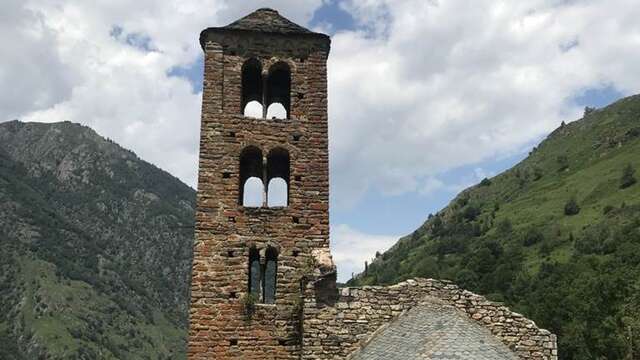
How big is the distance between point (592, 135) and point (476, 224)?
178 feet

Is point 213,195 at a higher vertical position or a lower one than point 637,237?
lower

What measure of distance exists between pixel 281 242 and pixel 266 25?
5502 millimetres

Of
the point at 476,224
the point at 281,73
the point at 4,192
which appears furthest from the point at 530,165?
the point at 281,73

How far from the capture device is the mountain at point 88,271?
132250 millimetres

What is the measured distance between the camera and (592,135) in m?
169

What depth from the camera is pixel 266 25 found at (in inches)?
701

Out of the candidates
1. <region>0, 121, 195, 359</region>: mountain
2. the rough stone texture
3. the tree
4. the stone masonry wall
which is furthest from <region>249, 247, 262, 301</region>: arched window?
<region>0, 121, 195, 359</region>: mountain

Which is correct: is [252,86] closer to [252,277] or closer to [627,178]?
[252,277]

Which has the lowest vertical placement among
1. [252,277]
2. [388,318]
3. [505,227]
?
[388,318]

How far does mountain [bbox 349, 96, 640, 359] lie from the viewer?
44.3 metres

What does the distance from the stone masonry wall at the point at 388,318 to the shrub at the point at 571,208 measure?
105628 mm


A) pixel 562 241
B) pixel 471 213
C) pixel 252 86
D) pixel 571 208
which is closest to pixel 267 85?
pixel 252 86

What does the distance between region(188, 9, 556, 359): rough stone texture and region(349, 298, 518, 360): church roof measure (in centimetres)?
23

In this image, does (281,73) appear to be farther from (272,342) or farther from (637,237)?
(637,237)
